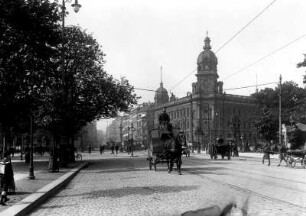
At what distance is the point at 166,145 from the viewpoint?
20953mm

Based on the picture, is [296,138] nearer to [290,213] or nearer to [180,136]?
[180,136]

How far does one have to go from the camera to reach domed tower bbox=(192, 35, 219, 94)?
4429 inches

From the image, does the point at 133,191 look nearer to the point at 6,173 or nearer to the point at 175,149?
the point at 6,173

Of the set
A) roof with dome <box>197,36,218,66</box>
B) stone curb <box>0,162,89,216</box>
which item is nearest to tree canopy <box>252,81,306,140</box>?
roof with dome <box>197,36,218,66</box>

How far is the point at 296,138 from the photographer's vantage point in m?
37.0

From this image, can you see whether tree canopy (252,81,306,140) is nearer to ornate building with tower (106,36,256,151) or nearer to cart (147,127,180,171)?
ornate building with tower (106,36,256,151)

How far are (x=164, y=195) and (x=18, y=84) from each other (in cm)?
558

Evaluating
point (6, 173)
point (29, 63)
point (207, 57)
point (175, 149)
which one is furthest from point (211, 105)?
point (6, 173)

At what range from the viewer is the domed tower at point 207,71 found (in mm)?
112500

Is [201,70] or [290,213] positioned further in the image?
[201,70]

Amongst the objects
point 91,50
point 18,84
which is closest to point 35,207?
point 18,84

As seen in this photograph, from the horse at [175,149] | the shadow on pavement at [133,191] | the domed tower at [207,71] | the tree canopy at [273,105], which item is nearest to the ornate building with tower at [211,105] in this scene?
the domed tower at [207,71]

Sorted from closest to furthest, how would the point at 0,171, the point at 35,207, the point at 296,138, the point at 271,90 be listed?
the point at 35,207 < the point at 0,171 < the point at 296,138 < the point at 271,90

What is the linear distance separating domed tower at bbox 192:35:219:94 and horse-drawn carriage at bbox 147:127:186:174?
90175 millimetres
